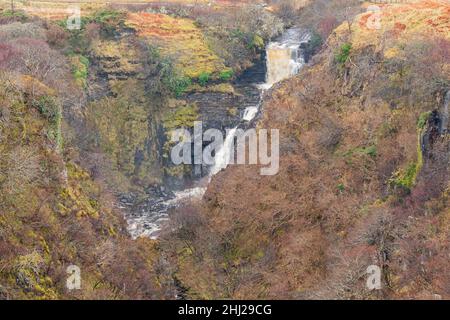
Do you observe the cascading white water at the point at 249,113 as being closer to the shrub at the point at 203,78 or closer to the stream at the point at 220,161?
the stream at the point at 220,161

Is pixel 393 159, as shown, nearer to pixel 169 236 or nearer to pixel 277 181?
pixel 277 181

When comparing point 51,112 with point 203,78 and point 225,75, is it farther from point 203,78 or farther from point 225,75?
point 225,75

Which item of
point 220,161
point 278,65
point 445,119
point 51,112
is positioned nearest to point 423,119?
point 445,119

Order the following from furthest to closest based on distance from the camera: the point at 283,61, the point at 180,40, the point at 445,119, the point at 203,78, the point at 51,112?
1. the point at 180,40
2. the point at 283,61
3. the point at 203,78
4. the point at 51,112
5. the point at 445,119

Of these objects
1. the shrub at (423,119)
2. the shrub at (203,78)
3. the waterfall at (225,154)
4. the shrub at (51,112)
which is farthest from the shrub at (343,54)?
the shrub at (51,112)

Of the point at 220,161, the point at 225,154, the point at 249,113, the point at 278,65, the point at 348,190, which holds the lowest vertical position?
the point at 220,161

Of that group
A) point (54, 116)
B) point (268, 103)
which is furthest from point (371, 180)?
point (54, 116)

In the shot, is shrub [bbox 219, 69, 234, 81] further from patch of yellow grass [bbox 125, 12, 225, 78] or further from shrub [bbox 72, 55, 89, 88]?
shrub [bbox 72, 55, 89, 88]
